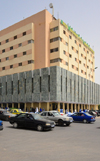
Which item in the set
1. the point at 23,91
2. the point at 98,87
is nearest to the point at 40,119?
the point at 23,91

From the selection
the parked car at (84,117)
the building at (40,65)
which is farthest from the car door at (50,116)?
the building at (40,65)

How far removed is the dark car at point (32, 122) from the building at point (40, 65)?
22.7 metres

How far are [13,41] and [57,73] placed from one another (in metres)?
18.7

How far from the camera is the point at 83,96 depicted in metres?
52.1

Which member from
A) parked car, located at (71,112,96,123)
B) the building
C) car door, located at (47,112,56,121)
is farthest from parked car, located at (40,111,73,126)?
the building

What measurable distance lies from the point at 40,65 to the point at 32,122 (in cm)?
2964

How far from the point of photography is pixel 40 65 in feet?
144

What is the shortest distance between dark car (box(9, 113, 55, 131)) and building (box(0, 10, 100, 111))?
2268 cm

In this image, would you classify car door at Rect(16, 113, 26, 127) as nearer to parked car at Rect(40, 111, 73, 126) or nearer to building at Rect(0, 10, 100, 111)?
parked car at Rect(40, 111, 73, 126)

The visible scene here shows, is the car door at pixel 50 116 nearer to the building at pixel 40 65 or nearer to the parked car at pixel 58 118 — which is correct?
the parked car at pixel 58 118

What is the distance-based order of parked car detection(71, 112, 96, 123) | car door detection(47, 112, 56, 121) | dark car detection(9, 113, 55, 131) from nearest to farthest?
dark car detection(9, 113, 55, 131)
car door detection(47, 112, 56, 121)
parked car detection(71, 112, 96, 123)

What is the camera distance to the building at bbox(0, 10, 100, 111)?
40.5 metres

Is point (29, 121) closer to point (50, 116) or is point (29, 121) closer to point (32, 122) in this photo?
point (32, 122)

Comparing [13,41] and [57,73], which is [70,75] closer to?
[57,73]
